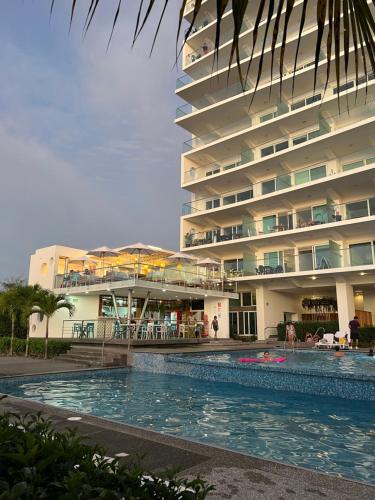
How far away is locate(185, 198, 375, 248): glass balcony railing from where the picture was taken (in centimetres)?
2341

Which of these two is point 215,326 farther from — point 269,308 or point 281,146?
point 281,146

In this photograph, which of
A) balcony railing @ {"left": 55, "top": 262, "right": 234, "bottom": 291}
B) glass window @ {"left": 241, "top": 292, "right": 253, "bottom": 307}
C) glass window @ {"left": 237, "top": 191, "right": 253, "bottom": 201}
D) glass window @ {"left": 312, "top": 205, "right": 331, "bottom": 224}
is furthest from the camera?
glass window @ {"left": 237, "top": 191, "right": 253, "bottom": 201}

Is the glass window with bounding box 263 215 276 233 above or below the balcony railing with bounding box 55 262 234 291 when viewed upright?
above

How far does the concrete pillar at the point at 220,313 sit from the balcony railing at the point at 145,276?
939mm

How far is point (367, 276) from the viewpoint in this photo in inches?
940

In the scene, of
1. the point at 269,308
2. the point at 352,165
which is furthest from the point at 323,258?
the point at 352,165

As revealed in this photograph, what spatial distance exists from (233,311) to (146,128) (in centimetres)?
2581

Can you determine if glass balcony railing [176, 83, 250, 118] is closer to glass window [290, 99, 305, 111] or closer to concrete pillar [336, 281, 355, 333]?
glass window [290, 99, 305, 111]

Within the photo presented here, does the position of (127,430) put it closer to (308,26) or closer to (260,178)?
(260,178)

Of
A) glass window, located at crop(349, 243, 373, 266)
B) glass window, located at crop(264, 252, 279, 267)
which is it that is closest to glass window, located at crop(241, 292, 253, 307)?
glass window, located at crop(264, 252, 279, 267)

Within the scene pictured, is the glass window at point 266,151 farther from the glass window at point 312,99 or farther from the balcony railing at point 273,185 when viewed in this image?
the glass window at point 312,99

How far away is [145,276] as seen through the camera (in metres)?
21.3

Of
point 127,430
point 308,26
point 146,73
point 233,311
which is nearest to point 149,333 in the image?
point 233,311

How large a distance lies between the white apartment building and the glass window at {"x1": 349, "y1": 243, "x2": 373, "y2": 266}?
0.19ft
